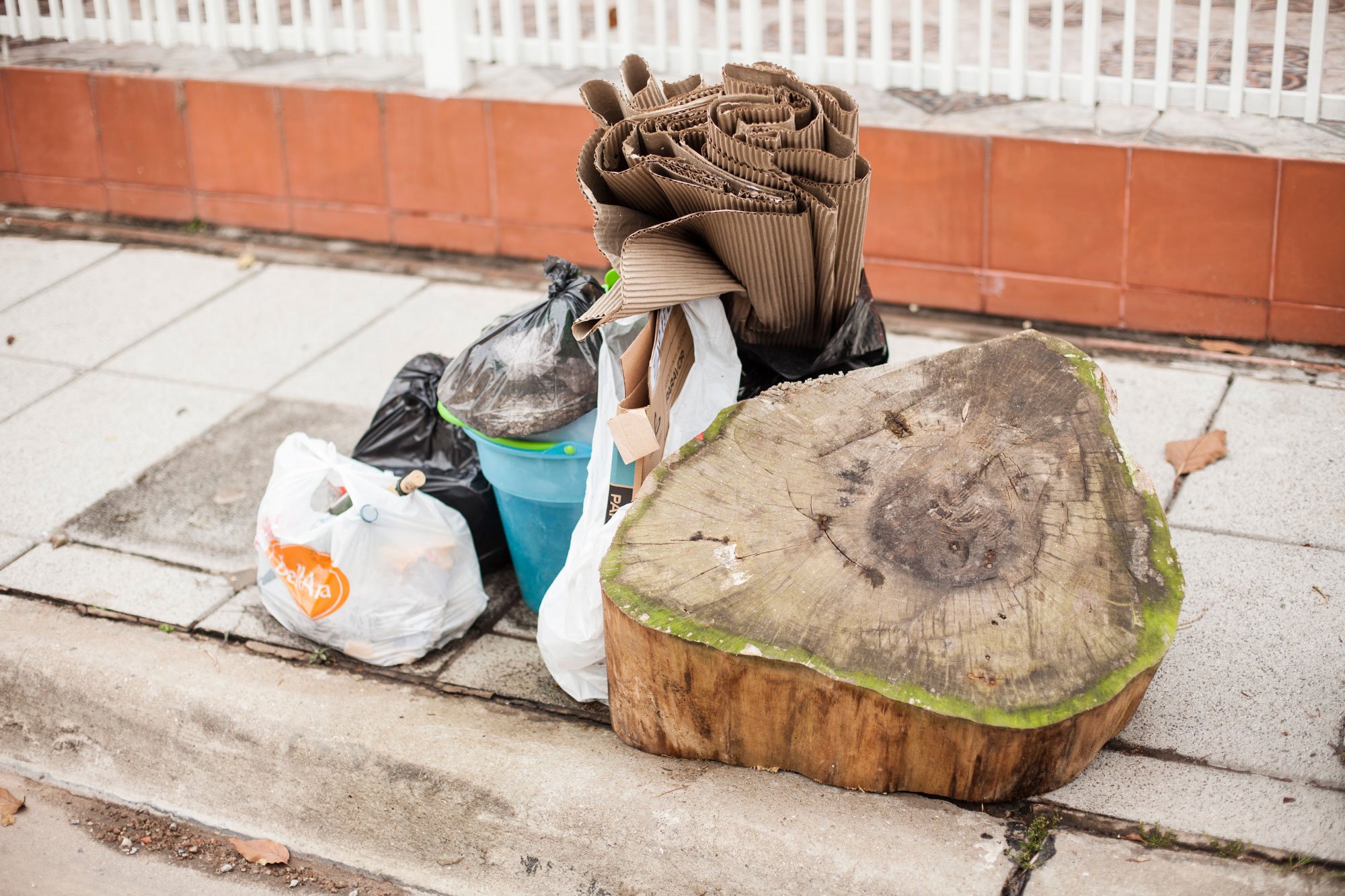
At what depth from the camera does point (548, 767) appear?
270 centimetres

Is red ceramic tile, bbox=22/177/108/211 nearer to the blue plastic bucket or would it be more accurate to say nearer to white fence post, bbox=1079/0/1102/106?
the blue plastic bucket

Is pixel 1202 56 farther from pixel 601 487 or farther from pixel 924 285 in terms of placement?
pixel 601 487

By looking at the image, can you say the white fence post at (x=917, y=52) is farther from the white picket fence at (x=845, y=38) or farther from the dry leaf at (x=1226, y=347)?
the dry leaf at (x=1226, y=347)

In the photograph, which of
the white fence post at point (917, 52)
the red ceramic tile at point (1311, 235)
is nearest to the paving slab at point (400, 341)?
the white fence post at point (917, 52)

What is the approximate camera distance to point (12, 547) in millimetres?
3566

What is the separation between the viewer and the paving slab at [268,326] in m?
4.52

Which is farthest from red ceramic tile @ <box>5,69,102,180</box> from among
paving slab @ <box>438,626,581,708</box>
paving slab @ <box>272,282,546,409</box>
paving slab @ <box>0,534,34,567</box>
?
paving slab @ <box>438,626,581,708</box>

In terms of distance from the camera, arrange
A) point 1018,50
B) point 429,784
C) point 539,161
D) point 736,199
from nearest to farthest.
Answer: point 736,199, point 429,784, point 1018,50, point 539,161

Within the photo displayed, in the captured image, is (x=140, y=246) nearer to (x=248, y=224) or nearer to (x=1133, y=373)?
(x=248, y=224)

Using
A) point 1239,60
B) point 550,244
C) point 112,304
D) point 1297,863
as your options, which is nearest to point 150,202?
point 112,304

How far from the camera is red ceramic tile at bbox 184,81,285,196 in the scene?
16.8 feet

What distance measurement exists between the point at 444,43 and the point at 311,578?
262 centimetres

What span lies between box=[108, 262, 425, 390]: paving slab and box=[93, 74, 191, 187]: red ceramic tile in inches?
28.7

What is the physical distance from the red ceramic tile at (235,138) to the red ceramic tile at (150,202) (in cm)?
15
